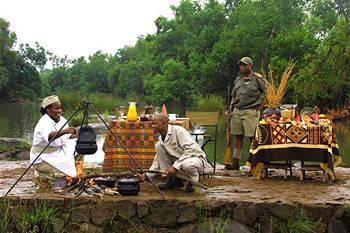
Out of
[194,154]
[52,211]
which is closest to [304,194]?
[194,154]

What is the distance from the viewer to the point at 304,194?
245 inches

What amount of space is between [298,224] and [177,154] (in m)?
1.53

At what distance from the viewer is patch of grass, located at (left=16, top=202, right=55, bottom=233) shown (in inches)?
226

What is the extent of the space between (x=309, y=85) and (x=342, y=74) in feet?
5.28

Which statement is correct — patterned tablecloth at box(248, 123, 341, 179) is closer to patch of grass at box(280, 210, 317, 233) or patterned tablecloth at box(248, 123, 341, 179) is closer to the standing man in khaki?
the standing man in khaki

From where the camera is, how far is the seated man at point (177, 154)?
6.17 m

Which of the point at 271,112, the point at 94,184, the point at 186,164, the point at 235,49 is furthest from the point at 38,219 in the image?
the point at 235,49

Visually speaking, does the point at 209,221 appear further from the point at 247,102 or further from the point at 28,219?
the point at 247,102

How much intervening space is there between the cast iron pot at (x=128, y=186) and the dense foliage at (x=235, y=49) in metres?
22.1

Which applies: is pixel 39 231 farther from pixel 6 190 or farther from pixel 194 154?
pixel 194 154

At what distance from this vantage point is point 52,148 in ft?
21.2

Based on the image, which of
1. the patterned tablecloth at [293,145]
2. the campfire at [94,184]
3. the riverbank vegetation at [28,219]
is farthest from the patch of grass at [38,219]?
the patterned tablecloth at [293,145]

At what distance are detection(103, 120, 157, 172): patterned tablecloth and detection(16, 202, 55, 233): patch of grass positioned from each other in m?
1.72

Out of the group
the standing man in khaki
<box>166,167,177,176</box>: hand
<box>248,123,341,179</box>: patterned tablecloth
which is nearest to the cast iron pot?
<box>166,167,177,176</box>: hand
